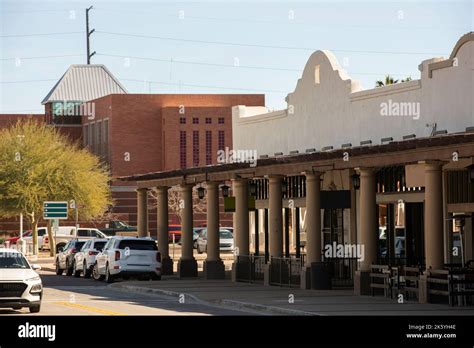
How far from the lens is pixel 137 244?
4503 centimetres

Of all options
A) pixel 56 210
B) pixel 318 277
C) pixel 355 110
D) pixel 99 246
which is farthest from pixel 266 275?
pixel 56 210

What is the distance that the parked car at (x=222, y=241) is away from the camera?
244 feet

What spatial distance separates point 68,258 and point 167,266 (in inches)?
210

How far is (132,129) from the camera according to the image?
10325cm

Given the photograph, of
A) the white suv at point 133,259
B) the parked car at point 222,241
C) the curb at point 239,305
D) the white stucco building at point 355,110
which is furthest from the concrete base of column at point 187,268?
the parked car at point 222,241

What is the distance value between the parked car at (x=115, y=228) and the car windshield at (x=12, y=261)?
5355 centimetres

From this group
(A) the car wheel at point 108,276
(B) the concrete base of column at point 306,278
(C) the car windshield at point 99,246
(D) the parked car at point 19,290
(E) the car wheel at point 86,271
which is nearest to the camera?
(D) the parked car at point 19,290

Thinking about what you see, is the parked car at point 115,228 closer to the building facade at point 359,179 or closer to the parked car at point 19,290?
the building facade at point 359,179

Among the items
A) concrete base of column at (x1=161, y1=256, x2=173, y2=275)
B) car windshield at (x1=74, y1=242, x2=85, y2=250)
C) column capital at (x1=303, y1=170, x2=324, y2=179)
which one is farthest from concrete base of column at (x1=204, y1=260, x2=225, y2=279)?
car windshield at (x1=74, y1=242, x2=85, y2=250)

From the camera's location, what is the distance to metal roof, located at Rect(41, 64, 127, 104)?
408 feet

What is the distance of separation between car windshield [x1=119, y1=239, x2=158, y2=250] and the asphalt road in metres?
3.13
